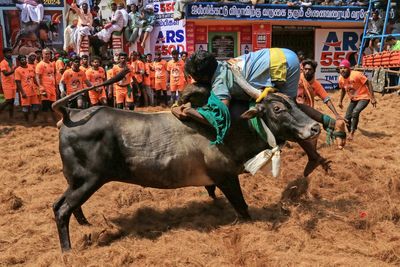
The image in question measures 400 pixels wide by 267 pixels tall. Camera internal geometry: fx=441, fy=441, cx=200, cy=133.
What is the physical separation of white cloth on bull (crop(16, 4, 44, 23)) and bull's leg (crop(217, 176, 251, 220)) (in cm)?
1117

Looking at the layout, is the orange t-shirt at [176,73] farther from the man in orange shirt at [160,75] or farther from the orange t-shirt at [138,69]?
the orange t-shirt at [138,69]

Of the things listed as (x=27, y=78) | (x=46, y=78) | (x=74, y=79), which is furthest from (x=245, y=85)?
(x=27, y=78)

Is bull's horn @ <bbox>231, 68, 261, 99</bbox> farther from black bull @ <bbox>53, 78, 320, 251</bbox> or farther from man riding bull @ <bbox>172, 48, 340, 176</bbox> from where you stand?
black bull @ <bbox>53, 78, 320, 251</bbox>

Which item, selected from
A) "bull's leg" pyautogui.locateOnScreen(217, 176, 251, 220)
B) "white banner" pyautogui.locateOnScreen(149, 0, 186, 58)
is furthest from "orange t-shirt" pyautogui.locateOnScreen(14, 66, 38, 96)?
"bull's leg" pyautogui.locateOnScreen(217, 176, 251, 220)

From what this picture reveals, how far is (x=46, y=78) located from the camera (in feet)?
35.1

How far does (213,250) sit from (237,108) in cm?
137

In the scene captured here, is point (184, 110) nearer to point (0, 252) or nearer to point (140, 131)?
point (140, 131)

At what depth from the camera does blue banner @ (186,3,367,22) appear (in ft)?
48.9

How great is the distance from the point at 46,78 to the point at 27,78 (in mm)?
430

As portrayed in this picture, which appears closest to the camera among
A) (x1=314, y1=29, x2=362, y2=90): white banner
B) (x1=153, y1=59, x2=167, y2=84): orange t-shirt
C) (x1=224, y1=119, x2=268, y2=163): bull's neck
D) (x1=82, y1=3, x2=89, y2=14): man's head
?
(x1=224, y1=119, x2=268, y2=163): bull's neck

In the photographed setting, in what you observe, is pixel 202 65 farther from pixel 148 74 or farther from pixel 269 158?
pixel 148 74

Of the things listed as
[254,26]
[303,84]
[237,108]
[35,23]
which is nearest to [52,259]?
[237,108]

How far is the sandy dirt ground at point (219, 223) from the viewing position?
3785 mm

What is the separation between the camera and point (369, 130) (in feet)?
31.7
